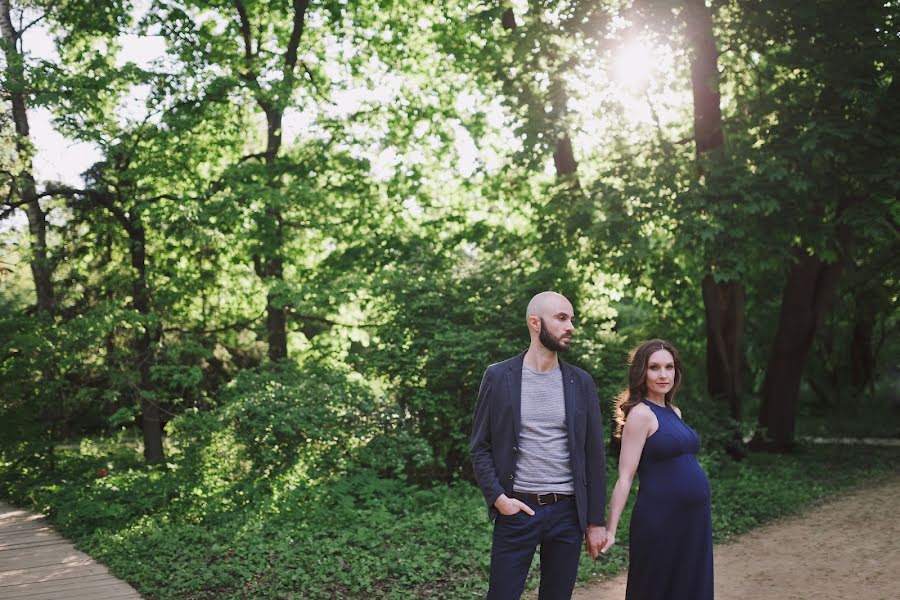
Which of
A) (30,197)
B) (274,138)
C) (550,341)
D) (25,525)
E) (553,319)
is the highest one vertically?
(274,138)

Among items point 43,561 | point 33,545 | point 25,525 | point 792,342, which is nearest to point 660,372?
point 43,561

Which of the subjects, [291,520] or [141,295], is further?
[141,295]

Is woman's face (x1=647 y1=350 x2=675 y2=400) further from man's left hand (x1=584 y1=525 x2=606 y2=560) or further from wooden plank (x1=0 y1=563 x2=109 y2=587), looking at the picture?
wooden plank (x1=0 y1=563 x2=109 y2=587)

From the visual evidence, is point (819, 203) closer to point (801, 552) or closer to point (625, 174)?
point (625, 174)

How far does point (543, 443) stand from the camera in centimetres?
434

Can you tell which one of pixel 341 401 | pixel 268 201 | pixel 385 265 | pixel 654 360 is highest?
pixel 268 201

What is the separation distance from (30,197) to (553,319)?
1164cm

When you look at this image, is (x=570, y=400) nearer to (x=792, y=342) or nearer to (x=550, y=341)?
(x=550, y=341)

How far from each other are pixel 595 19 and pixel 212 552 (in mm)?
9930

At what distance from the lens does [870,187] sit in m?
11.5

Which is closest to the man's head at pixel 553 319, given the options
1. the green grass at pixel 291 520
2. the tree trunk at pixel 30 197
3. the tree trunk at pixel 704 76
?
the green grass at pixel 291 520

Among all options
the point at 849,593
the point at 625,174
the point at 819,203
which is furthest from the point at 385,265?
the point at 849,593

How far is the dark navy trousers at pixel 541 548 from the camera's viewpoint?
4266 mm

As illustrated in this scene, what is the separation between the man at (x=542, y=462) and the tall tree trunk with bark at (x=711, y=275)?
827 centimetres
